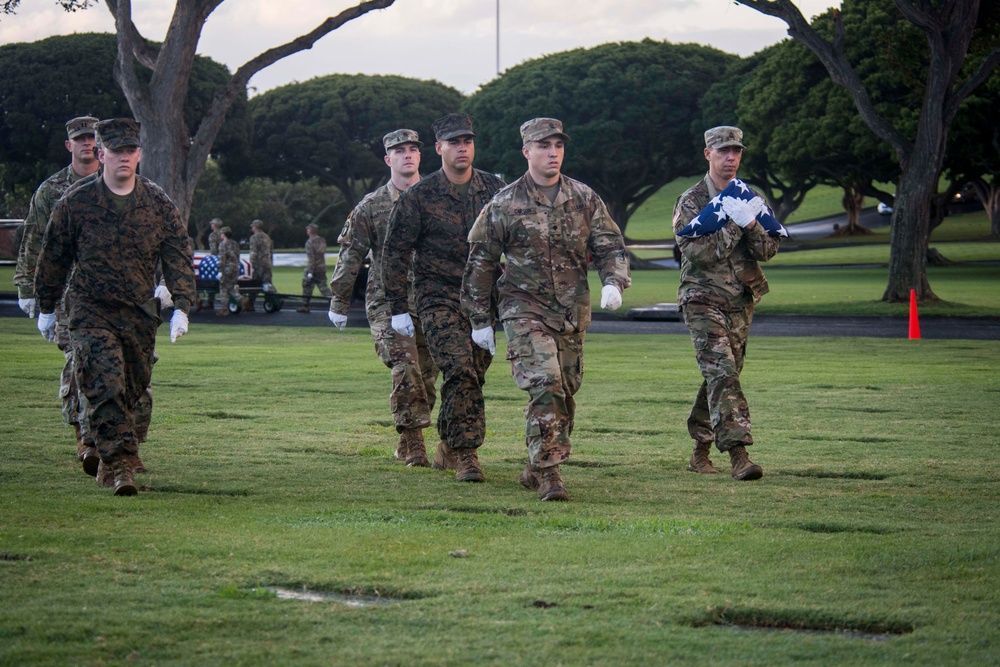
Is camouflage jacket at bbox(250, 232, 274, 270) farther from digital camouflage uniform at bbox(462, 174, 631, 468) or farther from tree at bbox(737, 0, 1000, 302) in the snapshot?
digital camouflage uniform at bbox(462, 174, 631, 468)

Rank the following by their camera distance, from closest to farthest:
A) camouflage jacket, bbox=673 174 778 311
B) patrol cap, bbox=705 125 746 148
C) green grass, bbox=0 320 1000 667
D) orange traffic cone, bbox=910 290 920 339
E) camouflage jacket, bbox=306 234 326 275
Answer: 1. green grass, bbox=0 320 1000 667
2. camouflage jacket, bbox=673 174 778 311
3. patrol cap, bbox=705 125 746 148
4. orange traffic cone, bbox=910 290 920 339
5. camouflage jacket, bbox=306 234 326 275

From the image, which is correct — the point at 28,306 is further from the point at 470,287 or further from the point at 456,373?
the point at 470,287

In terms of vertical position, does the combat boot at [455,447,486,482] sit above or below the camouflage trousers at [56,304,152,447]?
below

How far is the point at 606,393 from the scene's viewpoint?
49.2ft

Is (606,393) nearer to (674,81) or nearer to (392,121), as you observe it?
(674,81)

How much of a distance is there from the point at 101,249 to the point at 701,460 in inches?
166

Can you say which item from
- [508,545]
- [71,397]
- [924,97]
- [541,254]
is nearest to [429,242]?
[541,254]

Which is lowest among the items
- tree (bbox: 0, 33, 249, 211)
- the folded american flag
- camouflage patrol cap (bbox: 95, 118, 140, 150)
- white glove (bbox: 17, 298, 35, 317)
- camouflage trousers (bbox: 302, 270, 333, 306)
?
camouflage trousers (bbox: 302, 270, 333, 306)

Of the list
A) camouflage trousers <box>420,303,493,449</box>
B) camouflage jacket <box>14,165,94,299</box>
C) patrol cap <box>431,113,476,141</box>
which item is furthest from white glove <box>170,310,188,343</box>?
camouflage jacket <box>14,165,94,299</box>

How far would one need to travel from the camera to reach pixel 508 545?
695 centimetres

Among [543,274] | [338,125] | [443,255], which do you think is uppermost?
[338,125]

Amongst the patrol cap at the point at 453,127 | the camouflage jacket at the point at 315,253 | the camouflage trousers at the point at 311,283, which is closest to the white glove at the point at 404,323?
the patrol cap at the point at 453,127

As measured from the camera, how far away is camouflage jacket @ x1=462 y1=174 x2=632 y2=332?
28.9 feet

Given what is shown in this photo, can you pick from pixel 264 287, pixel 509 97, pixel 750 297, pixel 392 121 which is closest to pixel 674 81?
pixel 509 97
